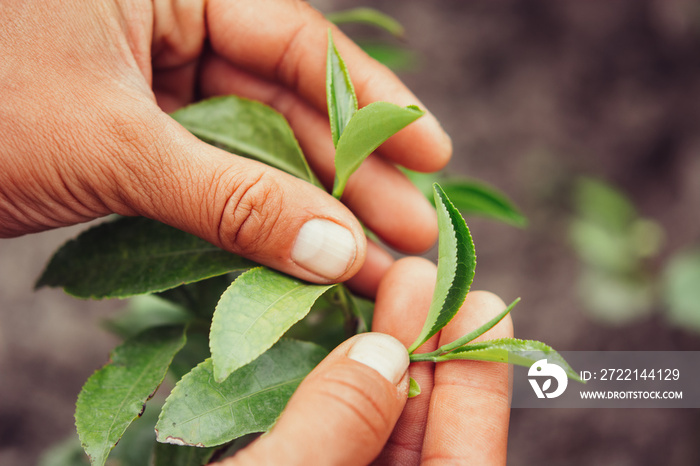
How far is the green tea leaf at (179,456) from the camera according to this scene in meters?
0.92

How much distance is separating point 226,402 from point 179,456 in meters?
0.27

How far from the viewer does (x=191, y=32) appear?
1123 millimetres

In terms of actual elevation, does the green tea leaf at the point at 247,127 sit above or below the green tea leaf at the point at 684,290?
above

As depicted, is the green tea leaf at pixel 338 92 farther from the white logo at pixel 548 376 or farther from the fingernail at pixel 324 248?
the white logo at pixel 548 376

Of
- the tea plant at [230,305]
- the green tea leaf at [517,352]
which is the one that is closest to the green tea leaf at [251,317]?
the tea plant at [230,305]

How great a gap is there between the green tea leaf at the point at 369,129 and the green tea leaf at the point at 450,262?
4.0 inches

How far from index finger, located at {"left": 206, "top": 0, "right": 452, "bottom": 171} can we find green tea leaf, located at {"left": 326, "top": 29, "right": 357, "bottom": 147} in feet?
0.77

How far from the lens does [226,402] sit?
29.5 inches

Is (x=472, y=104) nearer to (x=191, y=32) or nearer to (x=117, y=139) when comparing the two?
(x=191, y=32)

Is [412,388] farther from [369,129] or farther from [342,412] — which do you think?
[369,129]

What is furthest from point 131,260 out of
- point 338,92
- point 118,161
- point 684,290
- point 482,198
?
point 684,290

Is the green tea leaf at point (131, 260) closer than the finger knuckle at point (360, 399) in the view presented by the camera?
No

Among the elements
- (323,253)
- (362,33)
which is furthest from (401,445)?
(362,33)

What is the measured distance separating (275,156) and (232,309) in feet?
1.19
